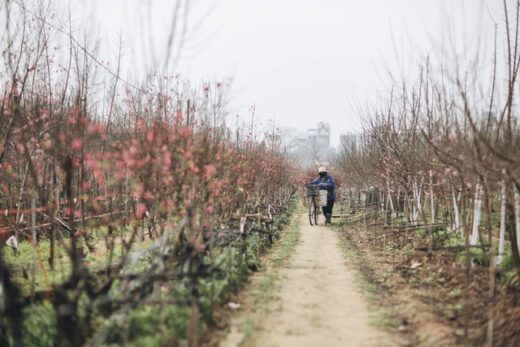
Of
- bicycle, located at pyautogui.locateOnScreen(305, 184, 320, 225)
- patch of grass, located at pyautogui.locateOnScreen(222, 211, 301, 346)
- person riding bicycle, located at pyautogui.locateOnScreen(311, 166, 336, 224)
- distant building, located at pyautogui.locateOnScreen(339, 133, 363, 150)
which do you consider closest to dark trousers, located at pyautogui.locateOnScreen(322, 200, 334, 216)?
person riding bicycle, located at pyautogui.locateOnScreen(311, 166, 336, 224)

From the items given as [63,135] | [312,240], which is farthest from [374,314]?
[312,240]

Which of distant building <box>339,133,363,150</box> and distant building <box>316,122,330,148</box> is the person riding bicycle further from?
distant building <box>316,122,330,148</box>

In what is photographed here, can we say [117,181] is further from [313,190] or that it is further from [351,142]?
[351,142]

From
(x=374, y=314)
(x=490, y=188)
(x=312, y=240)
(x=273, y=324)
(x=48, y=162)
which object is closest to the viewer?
(x=273, y=324)

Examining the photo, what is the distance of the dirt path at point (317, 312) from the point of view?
181 inches

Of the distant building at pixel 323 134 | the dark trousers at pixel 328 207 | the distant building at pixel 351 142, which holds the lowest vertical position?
the dark trousers at pixel 328 207

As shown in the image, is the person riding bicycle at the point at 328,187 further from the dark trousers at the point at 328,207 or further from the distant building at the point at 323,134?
the distant building at the point at 323,134

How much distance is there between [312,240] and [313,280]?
4820 millimetres

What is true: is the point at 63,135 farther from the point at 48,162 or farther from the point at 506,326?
the point at 506,326

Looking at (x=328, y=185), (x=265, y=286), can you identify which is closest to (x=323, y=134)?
(x=328, y=185)

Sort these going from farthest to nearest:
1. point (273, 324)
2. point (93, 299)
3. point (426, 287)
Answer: point (426, 287), point (273, 324), point (93, 299)

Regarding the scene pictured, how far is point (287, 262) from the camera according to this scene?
8.73 meters

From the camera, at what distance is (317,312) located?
5496 millimetres

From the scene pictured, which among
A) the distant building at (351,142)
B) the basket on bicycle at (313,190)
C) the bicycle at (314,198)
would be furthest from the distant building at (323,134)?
the basket on bicycle at (313,190)
